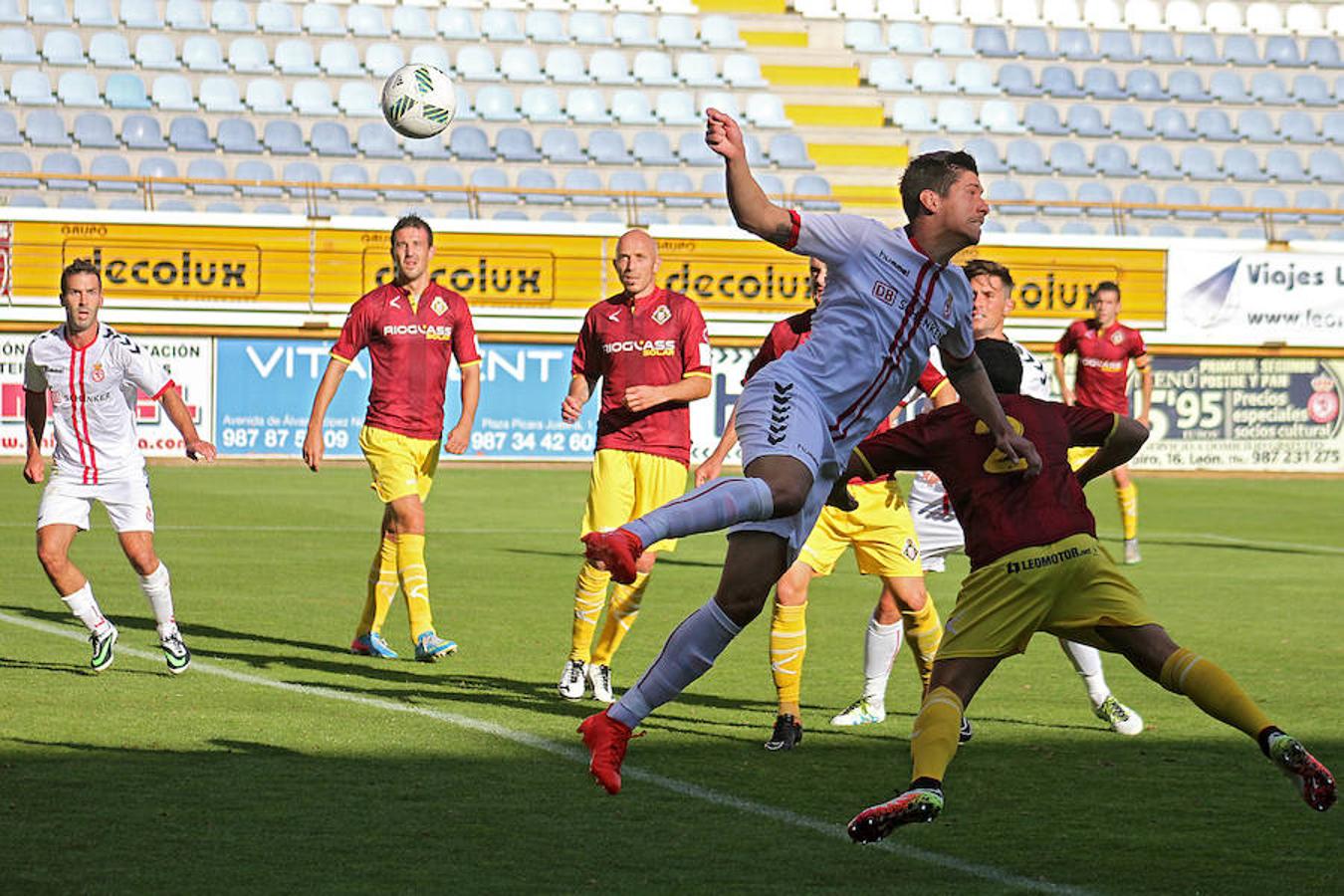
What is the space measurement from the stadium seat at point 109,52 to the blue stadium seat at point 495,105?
535 centimetres

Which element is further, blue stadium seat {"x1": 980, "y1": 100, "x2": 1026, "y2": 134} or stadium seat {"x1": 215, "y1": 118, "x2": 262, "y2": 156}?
blue stadium seat {"x1": 980, "y1": 100, "x2": 1026, "y2": 134}

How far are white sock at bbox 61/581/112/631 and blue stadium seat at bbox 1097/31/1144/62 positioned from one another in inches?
1121

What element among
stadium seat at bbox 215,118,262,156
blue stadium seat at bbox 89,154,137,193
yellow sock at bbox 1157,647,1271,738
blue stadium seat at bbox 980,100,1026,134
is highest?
blue stadium seat at bbox 980,100,1026,134

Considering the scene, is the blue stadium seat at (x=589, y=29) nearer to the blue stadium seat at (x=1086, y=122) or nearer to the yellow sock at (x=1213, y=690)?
the blue stadium seat at (x=1086, y=122)

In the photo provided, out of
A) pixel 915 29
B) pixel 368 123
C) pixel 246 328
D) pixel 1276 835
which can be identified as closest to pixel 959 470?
pixel 1276 835

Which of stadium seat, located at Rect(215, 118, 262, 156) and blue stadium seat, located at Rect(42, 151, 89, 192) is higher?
stadium seat, located at Rect(215, 118, 262, 156)

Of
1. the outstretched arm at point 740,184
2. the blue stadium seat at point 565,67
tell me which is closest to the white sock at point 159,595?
the outstretched arm at point 740,184

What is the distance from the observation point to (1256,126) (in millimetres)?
33719

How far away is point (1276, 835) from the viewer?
589 cm

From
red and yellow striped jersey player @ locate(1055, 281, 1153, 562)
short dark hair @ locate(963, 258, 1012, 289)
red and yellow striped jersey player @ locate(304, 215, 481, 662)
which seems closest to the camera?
short dark hair @ locate(963, 258, 1012, 289)

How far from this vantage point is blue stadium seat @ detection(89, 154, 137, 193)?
1075 inches

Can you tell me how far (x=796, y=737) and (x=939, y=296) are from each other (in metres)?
2.27

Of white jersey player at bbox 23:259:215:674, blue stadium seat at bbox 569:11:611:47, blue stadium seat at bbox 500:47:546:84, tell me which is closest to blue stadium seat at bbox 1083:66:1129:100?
blue stadium seat at bbox 569:11:611:47

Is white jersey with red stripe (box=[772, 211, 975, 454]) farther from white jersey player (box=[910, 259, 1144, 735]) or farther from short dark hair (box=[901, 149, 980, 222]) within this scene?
white jersey player (box=[910, 259, 1144, 735])
